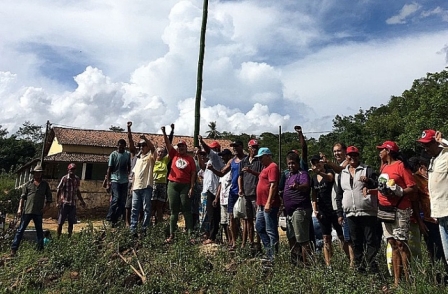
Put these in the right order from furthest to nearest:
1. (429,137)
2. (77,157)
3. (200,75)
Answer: (77,157) → (200,75) → (429,137)

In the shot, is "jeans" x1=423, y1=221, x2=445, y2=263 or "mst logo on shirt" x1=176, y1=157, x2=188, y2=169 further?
"mst logo on shirt" x1=176, y1=157, x2=188, y2=169

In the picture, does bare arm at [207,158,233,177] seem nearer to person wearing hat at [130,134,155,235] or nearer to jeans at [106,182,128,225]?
person wearing hat at [130,134,155,235]

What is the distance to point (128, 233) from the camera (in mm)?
7125

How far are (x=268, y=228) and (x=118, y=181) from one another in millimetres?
Answer: 3335

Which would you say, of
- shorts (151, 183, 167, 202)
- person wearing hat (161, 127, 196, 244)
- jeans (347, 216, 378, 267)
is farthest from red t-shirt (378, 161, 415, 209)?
shorts (151, 183, 167, 202)

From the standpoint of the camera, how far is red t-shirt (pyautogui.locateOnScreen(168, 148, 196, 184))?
7.00 metres

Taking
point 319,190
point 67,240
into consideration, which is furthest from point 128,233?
point 319,190

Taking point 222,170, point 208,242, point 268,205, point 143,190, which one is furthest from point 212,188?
point 268,205

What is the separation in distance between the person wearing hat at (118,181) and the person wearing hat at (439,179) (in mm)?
5345

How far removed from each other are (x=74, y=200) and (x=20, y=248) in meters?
1.37

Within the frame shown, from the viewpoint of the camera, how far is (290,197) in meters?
5.84

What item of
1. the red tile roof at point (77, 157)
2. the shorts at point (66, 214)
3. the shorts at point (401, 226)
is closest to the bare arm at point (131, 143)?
the shorts at point (66, 214)

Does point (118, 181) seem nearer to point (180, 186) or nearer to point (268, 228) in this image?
point (180, 186)

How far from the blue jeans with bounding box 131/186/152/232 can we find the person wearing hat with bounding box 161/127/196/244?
446mm
